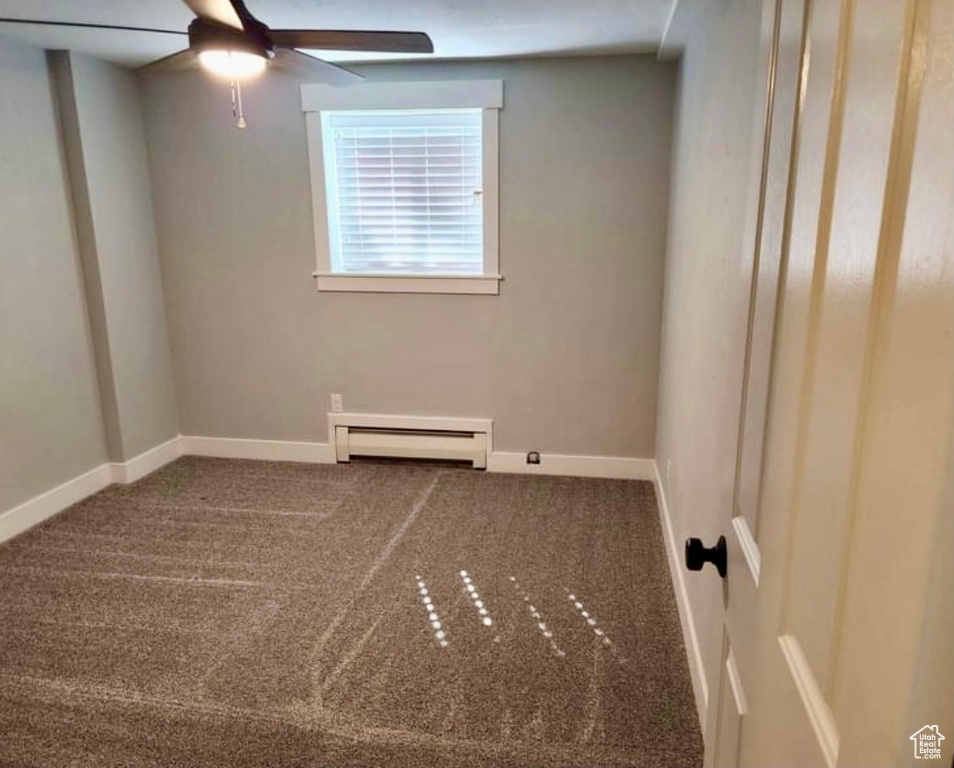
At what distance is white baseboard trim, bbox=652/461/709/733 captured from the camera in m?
1.89

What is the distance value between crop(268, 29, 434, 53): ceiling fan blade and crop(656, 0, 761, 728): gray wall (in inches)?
37.7

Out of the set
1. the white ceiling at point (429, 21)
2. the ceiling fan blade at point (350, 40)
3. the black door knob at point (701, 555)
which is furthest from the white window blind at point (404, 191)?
the black door knob at point (701, 555)

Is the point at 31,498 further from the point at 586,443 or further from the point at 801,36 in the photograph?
the point at 801,36

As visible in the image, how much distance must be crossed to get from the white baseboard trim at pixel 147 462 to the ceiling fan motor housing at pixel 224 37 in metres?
2.63

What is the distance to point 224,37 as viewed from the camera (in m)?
1.82

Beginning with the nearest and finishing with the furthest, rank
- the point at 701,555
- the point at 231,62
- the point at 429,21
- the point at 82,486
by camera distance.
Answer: the point at 701,555 → the point at 231,62 → the point at 429,21 → the point at 82,486

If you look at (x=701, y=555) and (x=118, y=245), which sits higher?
(x=118, y=245)

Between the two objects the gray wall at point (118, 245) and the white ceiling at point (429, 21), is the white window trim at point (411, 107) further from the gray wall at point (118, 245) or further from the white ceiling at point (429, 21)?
the gray wall at point (118, 245)

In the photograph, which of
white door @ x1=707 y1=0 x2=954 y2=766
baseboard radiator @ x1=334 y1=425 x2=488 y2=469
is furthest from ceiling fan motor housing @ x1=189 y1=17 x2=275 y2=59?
baseboard radiator @ x1=334 y1=425 x2=488 y2=469

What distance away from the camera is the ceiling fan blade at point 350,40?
2.04 meters

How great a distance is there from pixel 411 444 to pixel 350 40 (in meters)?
2.38

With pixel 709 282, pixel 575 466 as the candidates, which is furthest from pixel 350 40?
pixel 575 466

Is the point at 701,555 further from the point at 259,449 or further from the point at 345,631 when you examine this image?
the point at 259,449

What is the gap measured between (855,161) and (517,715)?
1.81 m
